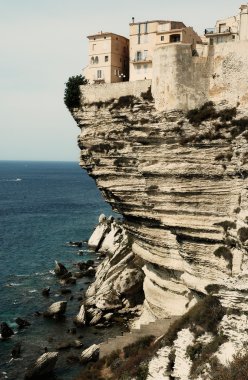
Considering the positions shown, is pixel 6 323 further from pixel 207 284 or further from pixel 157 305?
pixel 207 284

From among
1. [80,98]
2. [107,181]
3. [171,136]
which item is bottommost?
[107,181]

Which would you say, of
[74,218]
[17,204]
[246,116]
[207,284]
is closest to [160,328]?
[207,284]

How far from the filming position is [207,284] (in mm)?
32688

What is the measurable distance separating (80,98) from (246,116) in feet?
52.0

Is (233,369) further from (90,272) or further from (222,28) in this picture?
(90,272)

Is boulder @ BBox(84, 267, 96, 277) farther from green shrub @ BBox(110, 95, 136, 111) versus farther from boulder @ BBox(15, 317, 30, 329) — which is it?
green shrub @ BBox(110, 95, 136, 111)

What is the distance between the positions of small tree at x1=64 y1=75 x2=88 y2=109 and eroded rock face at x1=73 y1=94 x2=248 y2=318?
1.19 meters

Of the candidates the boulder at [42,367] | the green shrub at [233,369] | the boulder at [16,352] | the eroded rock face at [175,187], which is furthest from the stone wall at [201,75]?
the boulder at [16,352]

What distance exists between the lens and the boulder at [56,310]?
49.2 metres

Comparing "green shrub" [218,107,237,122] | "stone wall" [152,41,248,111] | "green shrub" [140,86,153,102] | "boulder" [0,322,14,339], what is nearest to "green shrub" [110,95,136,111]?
"green shrub" [140,86,153,102]

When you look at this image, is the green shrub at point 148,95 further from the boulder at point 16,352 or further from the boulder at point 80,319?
the boulder at point 16,352

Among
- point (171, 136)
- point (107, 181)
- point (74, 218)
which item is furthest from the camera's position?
point (74, 218)

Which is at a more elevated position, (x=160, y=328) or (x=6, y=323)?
(x=160, y=328)

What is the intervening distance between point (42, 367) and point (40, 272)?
26659mm
